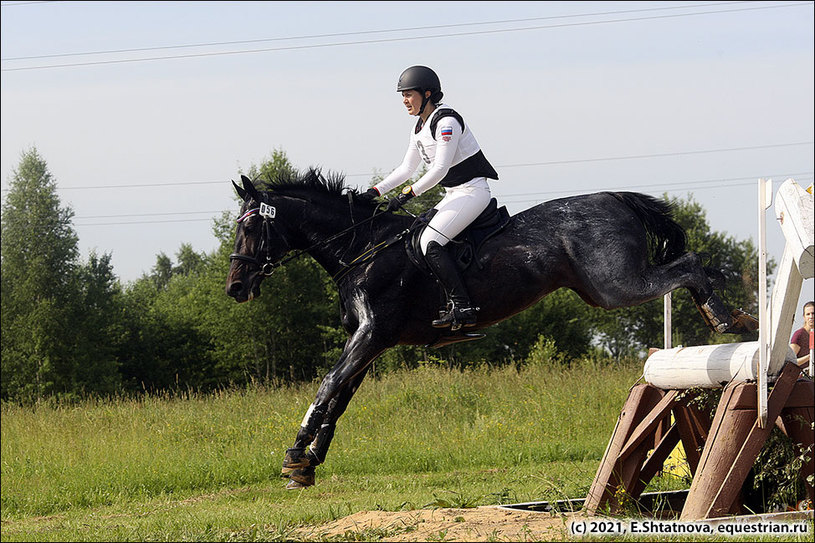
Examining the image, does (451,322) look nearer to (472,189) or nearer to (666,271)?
(472,189)

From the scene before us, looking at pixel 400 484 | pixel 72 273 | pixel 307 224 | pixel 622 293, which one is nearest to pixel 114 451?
pixel 400 484

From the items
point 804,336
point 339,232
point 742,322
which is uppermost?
point 339,232

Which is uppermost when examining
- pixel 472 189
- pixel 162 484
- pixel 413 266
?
pixel 472 189

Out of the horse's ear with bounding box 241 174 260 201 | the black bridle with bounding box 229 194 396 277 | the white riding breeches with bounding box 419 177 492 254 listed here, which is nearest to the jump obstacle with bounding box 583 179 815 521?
the white riding breeches with bounding box 419 177 492 254

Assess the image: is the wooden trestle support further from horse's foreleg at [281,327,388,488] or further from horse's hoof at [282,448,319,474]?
horse's hoof at [282,448,319,474]

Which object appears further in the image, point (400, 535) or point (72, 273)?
point (72, 273)

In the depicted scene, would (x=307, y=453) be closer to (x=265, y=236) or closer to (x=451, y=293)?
(x=451, y=293)

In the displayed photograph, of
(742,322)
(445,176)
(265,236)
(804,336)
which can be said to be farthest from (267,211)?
(804,336)

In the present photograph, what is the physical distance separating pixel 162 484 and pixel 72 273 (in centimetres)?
2766

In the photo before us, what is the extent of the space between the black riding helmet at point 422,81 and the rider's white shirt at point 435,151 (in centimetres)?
12

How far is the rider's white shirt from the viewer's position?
286 inches

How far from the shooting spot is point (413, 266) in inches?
294

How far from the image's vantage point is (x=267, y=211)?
7641 mm

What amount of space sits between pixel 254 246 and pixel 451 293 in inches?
66.9
